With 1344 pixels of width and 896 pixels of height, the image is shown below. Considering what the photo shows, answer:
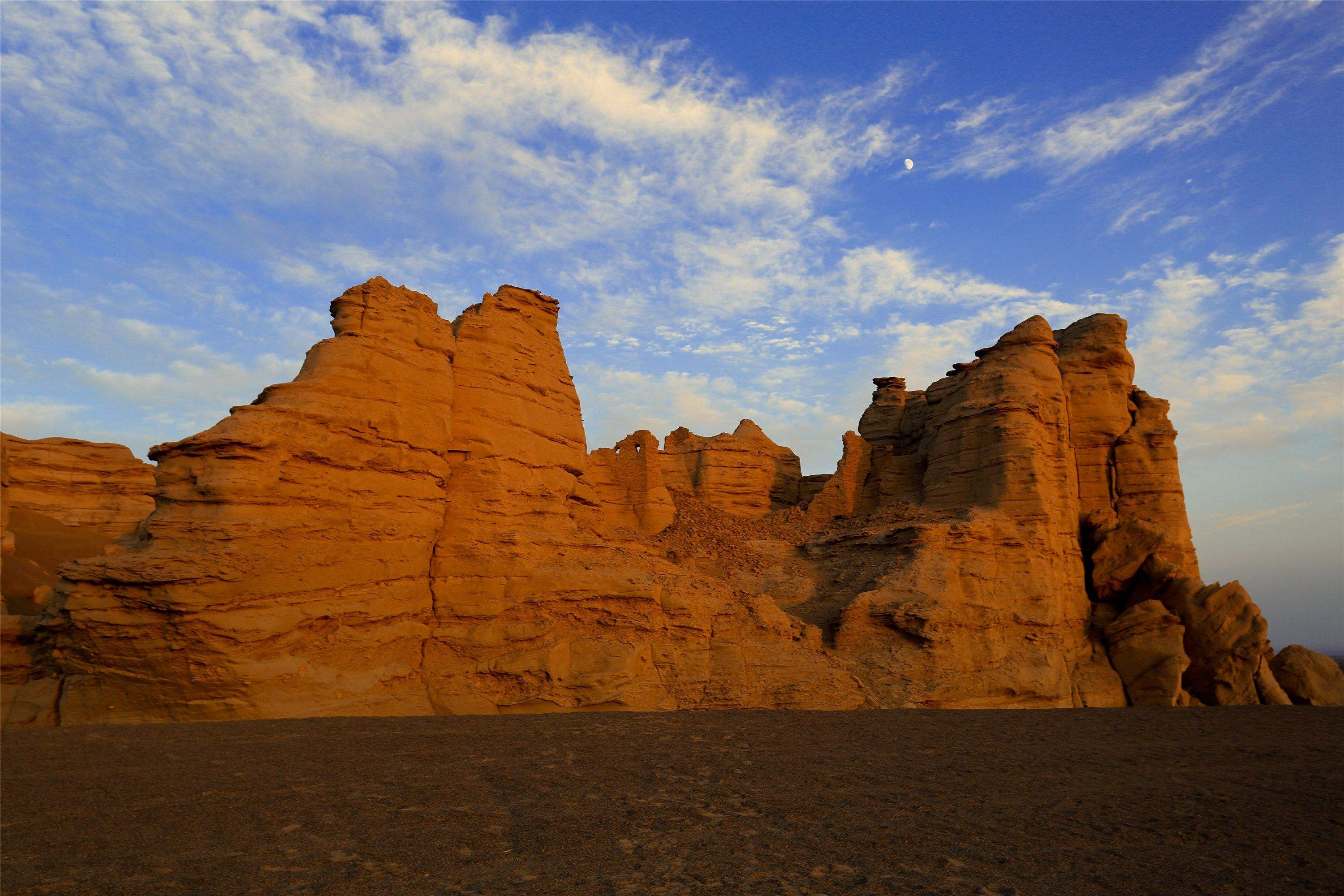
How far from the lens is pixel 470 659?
1608 centimetres

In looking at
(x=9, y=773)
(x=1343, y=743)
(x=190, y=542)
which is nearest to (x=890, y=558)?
(x=1343, y=743)

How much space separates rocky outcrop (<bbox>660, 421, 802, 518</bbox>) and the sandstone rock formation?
268 centimetres

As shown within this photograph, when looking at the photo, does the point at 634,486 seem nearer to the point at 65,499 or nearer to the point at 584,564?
the point at 584,564

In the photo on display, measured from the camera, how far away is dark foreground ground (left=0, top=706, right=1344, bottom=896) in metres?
6.59

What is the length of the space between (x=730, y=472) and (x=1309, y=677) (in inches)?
879

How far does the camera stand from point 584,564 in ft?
58.9

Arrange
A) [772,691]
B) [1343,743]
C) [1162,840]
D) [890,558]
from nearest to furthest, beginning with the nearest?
[1162,840] < [1343,743] < [772,691] < [890,558]

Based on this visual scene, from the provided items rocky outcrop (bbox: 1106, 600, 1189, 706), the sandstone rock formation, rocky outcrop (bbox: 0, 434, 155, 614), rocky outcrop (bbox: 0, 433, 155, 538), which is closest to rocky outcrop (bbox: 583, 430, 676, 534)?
the sandstone rock formation

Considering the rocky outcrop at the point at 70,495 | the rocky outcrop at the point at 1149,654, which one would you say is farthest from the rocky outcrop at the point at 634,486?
the rocky outcrop at the point at 70,495

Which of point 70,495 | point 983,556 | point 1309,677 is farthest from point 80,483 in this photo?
point 1309,677

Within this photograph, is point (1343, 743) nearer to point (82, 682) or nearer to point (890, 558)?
point (890, 558)

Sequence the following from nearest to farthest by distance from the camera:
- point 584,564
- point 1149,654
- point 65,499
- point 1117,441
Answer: point 584,564 → point 1149,654 → point 1117,441 → point 65,499

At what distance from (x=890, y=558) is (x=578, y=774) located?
51.4 ft

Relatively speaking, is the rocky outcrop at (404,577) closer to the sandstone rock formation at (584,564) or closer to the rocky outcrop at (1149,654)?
the sandstone rock formation at (584,564)
